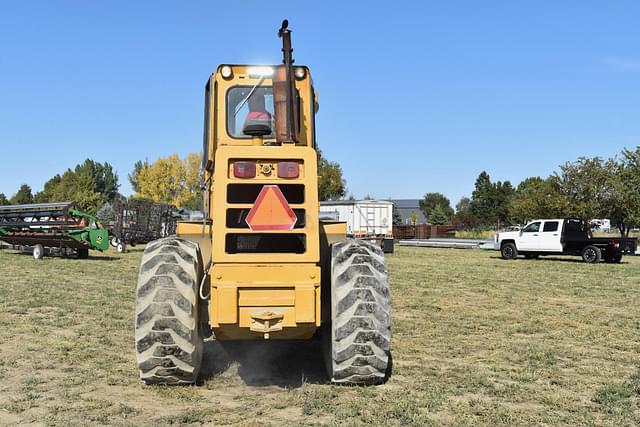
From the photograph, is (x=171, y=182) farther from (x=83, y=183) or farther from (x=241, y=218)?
(x=241, y=218)

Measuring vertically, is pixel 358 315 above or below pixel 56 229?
below

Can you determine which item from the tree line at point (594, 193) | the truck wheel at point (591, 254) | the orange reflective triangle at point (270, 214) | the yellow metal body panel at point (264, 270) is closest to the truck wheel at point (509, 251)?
the truck wheel at point (591, 254)

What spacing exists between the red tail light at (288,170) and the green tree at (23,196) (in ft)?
319

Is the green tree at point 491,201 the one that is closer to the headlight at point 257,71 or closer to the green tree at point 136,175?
the green tree at point 136,175

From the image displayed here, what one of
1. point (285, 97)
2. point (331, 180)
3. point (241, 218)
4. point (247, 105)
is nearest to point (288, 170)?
point (241, 218)

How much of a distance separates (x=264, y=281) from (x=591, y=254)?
25.7 m

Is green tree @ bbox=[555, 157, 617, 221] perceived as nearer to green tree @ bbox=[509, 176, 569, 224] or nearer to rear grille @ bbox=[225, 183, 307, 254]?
green tree @ bbox=[509, 176, 569, 224]

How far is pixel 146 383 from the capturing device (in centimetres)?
593

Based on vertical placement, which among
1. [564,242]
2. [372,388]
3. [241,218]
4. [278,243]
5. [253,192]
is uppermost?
[253,192]

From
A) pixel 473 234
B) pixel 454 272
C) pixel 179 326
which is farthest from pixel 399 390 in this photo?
pixel 473 234

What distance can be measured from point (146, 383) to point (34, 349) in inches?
111

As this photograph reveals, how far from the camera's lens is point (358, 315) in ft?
18.4

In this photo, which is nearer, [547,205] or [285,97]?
[285,97]

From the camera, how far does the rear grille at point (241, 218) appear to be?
5613mm
